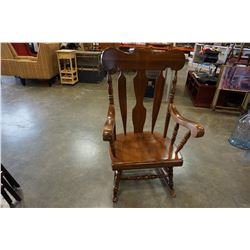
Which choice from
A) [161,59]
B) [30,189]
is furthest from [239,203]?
[30,189]

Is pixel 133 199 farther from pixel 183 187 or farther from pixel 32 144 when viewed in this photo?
pixel 32 144

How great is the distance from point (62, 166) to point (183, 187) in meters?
1.08

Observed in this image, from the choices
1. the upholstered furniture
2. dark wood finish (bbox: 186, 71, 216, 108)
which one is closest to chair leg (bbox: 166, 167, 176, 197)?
dark wood finish (bbox: 186, 71, 216, 108)

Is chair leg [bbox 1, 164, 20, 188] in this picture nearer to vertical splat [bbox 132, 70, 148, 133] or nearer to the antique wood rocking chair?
the antique wood rocking chair

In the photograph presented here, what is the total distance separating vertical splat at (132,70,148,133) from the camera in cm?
120

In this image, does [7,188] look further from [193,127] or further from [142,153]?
[193,127]

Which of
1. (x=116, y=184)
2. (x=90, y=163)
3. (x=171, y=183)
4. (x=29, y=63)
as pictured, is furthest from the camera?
(x=29, y=63)

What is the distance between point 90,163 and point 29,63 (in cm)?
278

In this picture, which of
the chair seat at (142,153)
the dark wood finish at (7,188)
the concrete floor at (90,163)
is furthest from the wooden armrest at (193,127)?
the dark wood finish at (7,188)

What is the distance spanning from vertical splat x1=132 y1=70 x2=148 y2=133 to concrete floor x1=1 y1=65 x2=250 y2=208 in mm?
532

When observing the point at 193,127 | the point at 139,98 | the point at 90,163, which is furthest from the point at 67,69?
the point at 193,127

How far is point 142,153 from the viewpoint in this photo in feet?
3.79

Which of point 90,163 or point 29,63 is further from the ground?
point 29,63

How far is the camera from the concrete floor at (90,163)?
1328 millimetres
